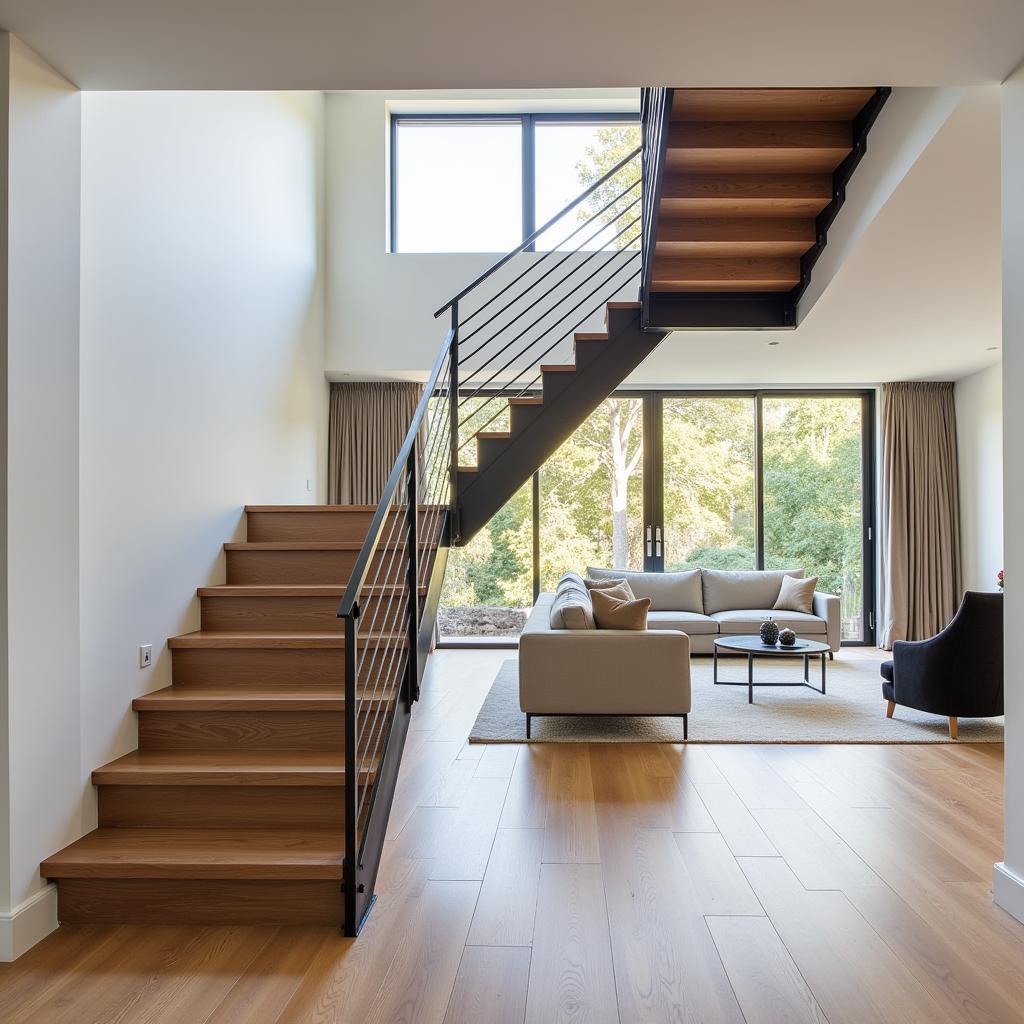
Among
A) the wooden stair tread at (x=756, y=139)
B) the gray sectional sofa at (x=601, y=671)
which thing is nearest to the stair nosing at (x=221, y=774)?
the gray sectional sofa at (x=601, y=671)

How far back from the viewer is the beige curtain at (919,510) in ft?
25.2

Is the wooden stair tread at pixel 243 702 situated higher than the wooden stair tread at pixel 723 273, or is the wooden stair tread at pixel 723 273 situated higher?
the wooden stair tread at pixel 723 273

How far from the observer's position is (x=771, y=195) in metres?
4.19

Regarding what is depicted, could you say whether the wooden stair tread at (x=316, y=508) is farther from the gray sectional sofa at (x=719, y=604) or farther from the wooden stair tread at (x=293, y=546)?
the gray sectional sofa at (x=719, y=604)

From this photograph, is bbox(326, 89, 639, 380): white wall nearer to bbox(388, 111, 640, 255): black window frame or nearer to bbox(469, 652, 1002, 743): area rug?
bbox(388, 111, 640, 255): black window frame

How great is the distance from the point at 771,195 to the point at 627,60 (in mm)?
2090

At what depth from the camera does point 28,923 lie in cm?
229

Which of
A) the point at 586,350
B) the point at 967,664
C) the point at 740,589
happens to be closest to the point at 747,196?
the point at 586,350

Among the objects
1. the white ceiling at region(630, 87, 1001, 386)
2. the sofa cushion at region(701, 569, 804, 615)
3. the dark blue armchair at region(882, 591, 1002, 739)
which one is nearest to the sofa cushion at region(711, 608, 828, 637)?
the sofa cushion at region(701, 569, 804, 615)

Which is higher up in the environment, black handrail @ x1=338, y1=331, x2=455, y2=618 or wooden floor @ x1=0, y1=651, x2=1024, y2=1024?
black handrail @ x1=338, y1=331, x2=455, y2=618

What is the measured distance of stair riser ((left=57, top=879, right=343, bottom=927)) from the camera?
7.89 ft

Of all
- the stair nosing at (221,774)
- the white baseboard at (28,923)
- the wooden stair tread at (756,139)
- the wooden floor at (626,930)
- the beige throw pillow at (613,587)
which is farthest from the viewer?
the beige throw pillow at (613,587)

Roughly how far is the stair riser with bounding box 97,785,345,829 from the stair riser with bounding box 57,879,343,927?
0.29 metres

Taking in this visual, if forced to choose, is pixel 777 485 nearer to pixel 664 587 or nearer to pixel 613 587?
pixel 664 587
